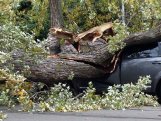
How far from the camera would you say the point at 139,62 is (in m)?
10.7

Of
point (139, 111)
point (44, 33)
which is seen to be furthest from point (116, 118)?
point (44, 33)

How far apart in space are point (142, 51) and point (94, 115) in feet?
10.3

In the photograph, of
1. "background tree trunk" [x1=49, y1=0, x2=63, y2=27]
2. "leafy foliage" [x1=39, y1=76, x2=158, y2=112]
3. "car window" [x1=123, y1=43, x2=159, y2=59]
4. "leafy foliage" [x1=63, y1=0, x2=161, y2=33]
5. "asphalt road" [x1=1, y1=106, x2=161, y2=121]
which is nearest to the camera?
"asphalt road" [x1=1, y1=106, x2=161, y2=121]

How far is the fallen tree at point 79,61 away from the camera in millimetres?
10352

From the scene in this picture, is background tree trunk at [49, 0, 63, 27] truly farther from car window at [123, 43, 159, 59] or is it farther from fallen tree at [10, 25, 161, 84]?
car window at [123, 43, 159, 59]

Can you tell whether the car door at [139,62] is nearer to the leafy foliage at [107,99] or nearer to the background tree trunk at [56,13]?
the leafy foliage at [107,99]

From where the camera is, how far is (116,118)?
7.82 meters

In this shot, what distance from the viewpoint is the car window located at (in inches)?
417

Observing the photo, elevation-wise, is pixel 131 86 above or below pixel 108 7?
below

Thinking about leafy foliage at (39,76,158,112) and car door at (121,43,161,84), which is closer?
leafy foliage at (39,76,158,112)

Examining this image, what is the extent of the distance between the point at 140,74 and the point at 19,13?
5.44m

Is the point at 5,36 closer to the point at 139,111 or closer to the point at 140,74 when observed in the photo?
the point at 139,111

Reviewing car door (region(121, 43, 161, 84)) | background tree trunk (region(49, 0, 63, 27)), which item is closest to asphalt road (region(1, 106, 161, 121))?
car door (region(121, 43, 161, 84))

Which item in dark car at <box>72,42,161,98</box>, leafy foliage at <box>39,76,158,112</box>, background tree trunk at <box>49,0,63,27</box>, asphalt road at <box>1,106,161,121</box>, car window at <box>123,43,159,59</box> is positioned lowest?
asphalt road at <box>1,106,161,121</box>
